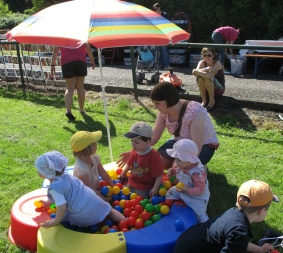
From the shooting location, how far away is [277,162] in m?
5.21

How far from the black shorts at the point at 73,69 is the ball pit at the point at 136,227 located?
3.20m

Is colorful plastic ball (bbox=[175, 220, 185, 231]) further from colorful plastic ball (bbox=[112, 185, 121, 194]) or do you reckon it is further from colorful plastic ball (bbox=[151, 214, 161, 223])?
colorful plastic ball (bbox=[112, 185, 121, 194])

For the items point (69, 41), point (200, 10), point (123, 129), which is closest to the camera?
point (69, 41)

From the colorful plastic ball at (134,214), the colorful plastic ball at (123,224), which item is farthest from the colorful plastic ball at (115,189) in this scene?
the colorful plastic ball at (123,224)

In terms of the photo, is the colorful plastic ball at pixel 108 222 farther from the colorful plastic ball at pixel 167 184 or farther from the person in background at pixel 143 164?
the colorful plastic ball at pixel 167 184

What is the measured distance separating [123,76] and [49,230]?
7.68m

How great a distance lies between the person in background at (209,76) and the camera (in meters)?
7.01

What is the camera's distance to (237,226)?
2633mm

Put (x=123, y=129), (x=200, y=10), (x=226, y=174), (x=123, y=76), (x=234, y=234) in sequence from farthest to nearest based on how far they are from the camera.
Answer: (x=200, y=10) < (x=123, y=76) < (x=123, y=129) < (x=226, y=174) < (x=234, y=234)

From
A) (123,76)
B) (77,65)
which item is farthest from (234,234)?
(123,76)

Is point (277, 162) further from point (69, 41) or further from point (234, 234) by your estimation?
point (69, 41)

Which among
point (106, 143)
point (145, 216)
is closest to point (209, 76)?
point (106, 143)

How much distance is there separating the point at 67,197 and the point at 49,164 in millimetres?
336

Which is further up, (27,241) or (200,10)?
(200,10)
